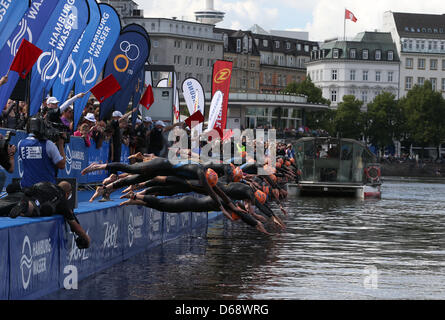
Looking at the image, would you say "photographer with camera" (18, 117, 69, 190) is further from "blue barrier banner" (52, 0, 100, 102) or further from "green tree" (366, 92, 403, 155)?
"green tree" (366, 92, 403, 155)

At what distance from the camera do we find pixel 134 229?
2014 centimetres

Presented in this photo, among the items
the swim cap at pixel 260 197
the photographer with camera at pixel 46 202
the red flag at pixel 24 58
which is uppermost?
the red flag at pixel 24 58

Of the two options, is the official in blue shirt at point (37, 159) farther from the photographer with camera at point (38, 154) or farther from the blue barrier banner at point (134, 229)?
the blue barrier banner at point (134, 229)

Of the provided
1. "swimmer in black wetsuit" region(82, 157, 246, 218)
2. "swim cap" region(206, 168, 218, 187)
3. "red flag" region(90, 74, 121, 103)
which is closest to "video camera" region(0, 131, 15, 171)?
"swimmer in black wetsuit" region(82, 157, 246, 218)

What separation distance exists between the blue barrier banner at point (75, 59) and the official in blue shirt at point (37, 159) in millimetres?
8074

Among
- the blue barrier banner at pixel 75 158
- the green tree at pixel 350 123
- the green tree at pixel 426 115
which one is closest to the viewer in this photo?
the blue barrier banner at pixel 75 158

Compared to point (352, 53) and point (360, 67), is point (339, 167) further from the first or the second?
point (360, 67)

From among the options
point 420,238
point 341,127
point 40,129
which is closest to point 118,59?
point 420,238

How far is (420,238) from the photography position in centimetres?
2580

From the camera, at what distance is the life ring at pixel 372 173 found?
50.4 metres

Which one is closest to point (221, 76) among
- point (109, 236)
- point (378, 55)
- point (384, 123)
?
point (109, 236)

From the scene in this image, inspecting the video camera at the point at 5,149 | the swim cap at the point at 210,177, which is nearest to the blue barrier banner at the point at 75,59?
the swim cap at the point at 210,177

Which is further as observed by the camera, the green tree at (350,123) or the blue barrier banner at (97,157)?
the green tree at (350,123)
